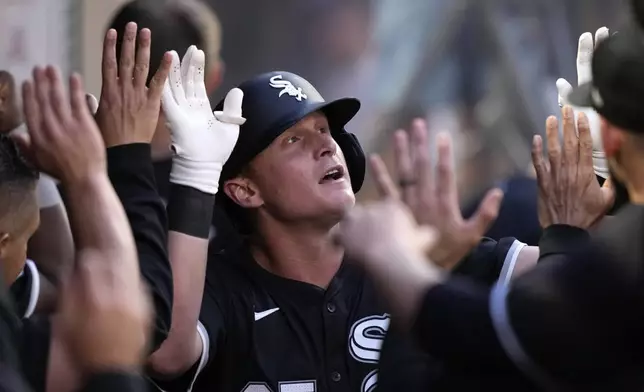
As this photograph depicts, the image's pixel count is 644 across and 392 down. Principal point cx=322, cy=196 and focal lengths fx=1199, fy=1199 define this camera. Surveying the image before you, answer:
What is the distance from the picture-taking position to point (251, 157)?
2654mm

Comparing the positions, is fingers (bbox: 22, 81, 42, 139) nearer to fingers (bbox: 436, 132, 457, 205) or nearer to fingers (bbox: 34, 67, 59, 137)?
fingers (bbox: 34, 67, 59, 137)

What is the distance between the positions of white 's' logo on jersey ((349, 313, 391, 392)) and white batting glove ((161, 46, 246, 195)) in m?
0.42

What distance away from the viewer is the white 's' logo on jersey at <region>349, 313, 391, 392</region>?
2.39 meters

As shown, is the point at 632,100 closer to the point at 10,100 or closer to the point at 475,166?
the point at 10,100

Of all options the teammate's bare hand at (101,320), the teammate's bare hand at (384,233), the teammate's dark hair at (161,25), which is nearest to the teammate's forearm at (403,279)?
the teammate's bare hand at (384,233)

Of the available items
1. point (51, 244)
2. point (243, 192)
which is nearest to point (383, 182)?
point (243, 192)

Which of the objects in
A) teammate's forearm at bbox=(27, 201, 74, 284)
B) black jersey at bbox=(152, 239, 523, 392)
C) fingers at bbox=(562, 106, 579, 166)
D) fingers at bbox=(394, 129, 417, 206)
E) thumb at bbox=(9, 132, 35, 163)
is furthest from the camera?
teammate's forearm at bbox=(27, 201, 74, 284)

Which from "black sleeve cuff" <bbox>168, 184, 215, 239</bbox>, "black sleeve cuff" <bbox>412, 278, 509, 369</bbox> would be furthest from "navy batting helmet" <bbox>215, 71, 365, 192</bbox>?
"black sleeve cuff" <bbox>412, 278, 509, 369</bbox>

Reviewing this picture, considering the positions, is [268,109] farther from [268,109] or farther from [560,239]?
[560,239]

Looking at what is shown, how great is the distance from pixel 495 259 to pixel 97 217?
1.04 m

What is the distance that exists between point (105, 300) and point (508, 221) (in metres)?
1.81

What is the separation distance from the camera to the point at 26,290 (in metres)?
2.48

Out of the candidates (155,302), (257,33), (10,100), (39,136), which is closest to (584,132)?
(155,302)

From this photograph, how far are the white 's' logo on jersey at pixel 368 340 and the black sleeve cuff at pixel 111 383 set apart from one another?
1007mm
